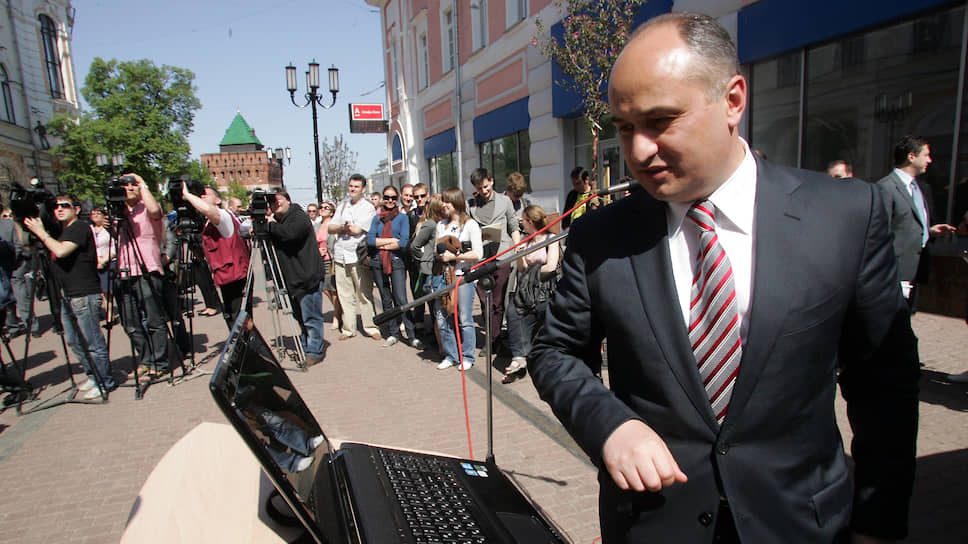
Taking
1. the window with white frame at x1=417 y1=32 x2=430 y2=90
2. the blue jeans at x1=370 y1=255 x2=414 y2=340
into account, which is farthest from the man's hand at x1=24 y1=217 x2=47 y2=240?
the window with white frame at x1=417 y1=32 x2=430 y2=90

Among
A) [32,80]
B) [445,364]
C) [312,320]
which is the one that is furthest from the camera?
[32,80]

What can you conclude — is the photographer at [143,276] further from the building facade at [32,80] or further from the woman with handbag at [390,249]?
the building facade at [32,80]

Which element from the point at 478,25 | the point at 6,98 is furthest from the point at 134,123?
the point at 478,25

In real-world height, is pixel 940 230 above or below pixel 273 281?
above

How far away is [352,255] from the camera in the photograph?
716cm

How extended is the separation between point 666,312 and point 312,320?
5.81 m

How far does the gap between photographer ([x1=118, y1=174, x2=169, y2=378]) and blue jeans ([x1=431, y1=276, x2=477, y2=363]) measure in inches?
122

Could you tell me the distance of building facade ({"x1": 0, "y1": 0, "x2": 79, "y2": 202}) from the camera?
27062 millimetres

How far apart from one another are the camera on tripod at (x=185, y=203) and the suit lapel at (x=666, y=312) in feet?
18.3

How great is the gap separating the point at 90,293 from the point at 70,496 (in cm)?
257

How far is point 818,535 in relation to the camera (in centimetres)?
106

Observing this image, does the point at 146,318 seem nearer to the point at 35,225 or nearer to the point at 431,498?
the point at 35,225

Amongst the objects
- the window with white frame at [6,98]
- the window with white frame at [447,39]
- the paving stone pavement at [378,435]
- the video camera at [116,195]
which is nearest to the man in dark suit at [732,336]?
the paving stone pavement at [378,435]

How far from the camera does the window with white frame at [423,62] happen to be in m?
20.2
